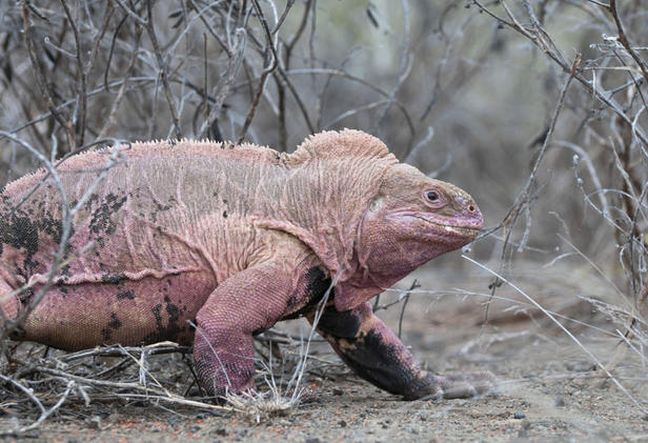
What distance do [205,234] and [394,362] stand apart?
1494 mm

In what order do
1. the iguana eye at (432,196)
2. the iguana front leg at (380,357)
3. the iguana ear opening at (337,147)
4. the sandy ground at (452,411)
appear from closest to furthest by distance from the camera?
the sandy ground at (452,411)
the iguana eye at (432,196)
the iguana ear opening at (337,147)
the iguana front leg at (380,357)

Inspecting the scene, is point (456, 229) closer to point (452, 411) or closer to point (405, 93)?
point (452, 411)

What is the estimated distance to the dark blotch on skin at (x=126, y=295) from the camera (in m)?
5.10

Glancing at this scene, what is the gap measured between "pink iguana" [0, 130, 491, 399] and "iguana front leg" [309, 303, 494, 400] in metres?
0.31

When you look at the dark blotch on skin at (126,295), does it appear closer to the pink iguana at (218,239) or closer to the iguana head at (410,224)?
the pink iguana at (218,239)

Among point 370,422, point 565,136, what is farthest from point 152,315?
point 565,136

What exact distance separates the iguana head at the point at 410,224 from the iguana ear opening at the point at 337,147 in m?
0.25

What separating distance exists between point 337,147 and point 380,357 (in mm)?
1318

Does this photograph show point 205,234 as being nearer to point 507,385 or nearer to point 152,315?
point 152,315

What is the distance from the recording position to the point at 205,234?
5.23 m

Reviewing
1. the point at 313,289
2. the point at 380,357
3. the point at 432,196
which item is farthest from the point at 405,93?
the point at 313,289

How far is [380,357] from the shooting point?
19.5ft

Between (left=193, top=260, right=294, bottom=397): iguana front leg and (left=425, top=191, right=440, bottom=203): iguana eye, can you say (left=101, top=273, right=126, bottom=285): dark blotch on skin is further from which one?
(left=425, top=191, right=440, bottom=203): iguana eye

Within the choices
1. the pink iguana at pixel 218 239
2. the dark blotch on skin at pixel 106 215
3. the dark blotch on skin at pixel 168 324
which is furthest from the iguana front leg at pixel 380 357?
the dark blotch on skin at pixel 106 215
